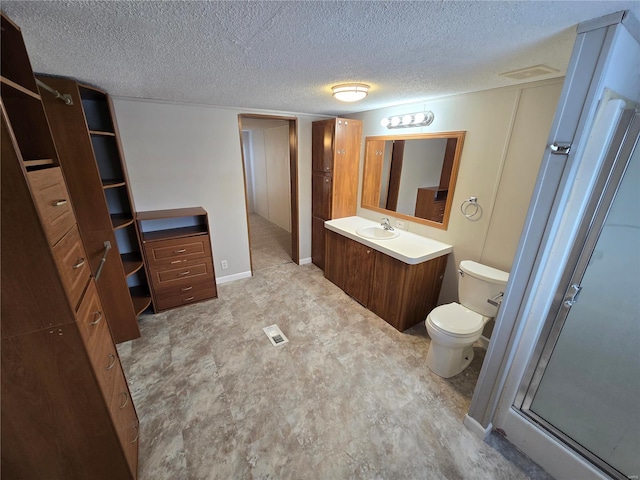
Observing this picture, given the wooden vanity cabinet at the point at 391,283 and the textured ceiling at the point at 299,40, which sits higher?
the textured ceiling at the point at 299,40

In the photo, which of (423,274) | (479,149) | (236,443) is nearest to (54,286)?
(236,443)

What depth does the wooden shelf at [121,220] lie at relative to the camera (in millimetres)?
2205

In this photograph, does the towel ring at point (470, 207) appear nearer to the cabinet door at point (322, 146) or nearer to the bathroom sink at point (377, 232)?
the bathroom sink at point (377, 232)

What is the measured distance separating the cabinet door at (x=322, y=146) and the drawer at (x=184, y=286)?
6.36 feet

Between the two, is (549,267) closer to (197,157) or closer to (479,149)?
(479,149)

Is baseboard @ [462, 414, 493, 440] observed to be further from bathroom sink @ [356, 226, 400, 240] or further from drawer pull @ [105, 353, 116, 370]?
drawer pull @ [105, 353, 116, 370]

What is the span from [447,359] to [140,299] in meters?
2.91

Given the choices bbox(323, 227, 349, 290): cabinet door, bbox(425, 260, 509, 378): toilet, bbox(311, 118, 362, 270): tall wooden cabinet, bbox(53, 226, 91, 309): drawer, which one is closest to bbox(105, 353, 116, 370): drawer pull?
bbox(53, 226, 91, 309): drawer

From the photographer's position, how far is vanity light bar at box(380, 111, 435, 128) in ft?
7.86

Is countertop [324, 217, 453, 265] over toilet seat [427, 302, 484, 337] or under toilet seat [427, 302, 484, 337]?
over

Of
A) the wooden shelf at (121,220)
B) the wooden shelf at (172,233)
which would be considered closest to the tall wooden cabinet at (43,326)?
the wooden shelf at (121,220)

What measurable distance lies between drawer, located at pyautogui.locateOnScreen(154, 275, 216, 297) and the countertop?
157 centimetres

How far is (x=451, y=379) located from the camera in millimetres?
1965

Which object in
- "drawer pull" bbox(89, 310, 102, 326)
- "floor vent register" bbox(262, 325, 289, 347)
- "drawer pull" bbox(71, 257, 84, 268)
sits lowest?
"floor vent register" bbox(262, 325, 289, 347)
